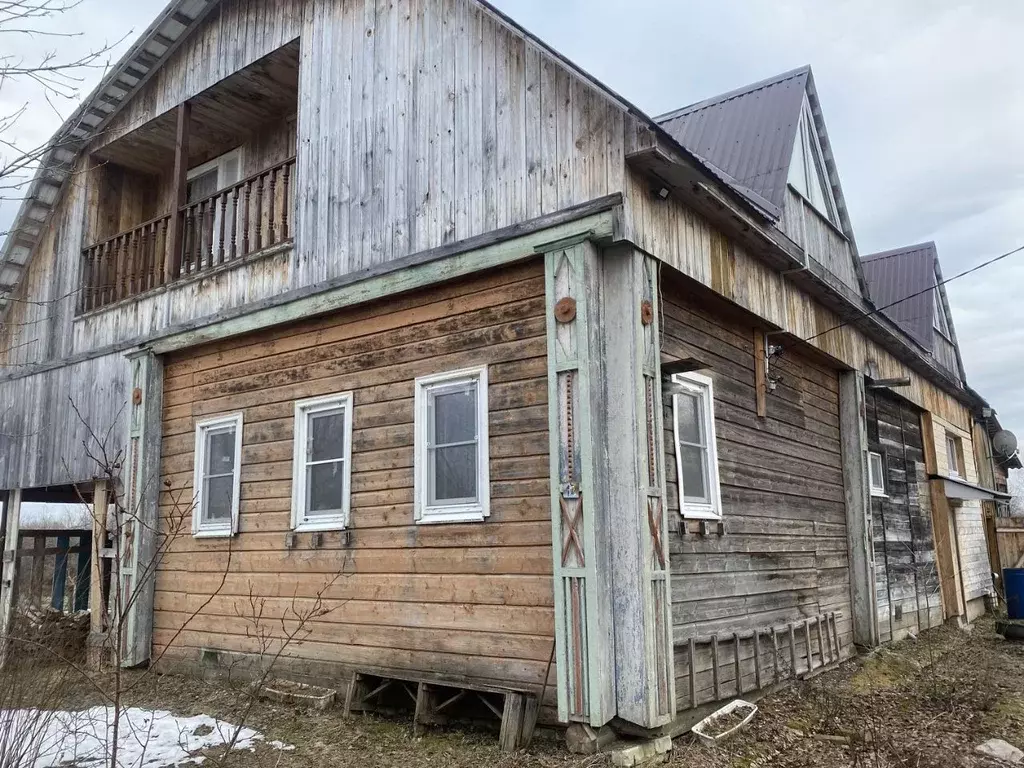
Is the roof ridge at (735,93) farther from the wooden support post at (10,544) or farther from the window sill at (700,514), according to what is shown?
the wooden support post at (10,544)

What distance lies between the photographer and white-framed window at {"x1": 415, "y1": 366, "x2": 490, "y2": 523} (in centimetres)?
682

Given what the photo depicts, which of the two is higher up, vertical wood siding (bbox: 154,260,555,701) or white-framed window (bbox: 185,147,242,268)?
white-framed window (bbox: 185,147,242,268)

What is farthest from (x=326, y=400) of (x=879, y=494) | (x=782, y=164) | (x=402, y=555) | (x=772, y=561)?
(x=879, y=494)

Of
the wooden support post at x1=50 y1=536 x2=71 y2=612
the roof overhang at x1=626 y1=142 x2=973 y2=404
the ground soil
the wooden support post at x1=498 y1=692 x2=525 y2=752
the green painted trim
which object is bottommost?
the ground soil

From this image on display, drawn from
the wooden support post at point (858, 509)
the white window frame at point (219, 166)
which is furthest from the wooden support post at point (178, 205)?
the wooden support post at point (858, 509)

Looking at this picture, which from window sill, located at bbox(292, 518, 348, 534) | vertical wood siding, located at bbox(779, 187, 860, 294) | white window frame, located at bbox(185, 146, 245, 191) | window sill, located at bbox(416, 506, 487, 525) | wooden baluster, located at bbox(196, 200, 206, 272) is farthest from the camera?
white window frame, located at bbox(185, 146, 245, 191)

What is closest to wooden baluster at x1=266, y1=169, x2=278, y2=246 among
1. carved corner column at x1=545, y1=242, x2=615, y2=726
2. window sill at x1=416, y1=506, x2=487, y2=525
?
window sill at x1=416, y1=506, x2=487, y2=525

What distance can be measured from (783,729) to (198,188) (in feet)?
33.5

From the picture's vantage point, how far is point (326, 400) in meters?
8.12

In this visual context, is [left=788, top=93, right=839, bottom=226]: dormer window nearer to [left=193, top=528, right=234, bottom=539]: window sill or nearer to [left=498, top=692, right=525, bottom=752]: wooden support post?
[left=498, top=692, right=525, bottom=752]: wooden support post

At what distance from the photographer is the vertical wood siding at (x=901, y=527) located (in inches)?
452

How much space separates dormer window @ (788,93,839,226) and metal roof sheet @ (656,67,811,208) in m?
0.20

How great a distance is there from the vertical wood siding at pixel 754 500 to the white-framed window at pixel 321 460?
305 centimetres

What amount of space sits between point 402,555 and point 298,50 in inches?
232
